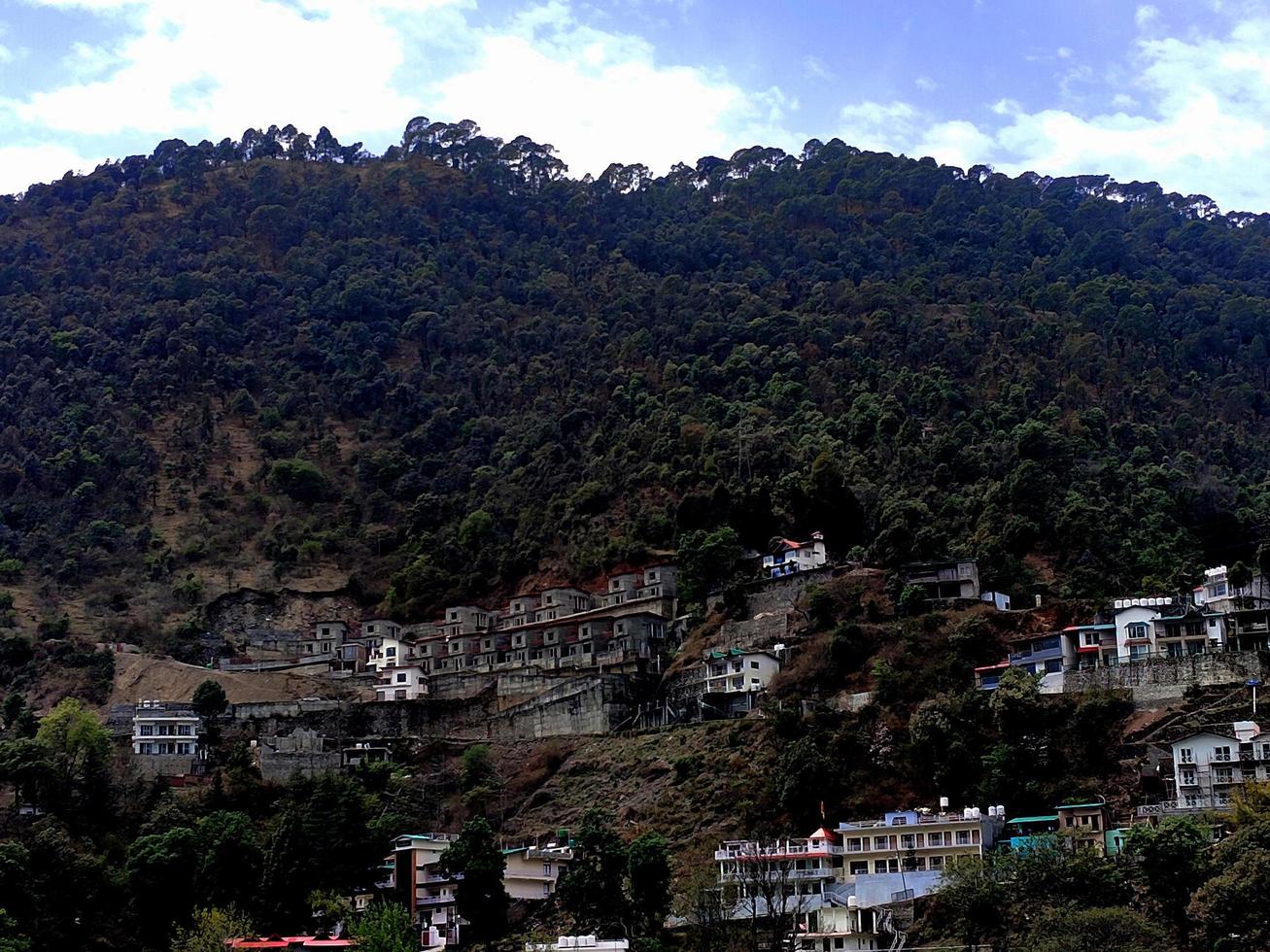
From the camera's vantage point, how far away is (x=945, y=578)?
228 feet

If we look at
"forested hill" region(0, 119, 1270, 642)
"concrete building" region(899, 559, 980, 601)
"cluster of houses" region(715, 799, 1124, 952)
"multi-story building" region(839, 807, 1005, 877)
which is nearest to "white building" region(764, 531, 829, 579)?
"forested hill" region(0, 119, 1270, 642)

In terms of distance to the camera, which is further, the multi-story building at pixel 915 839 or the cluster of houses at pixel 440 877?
the cluster of houses at pixel 440 877

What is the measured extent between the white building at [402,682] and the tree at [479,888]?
21.9 m

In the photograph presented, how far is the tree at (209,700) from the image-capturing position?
73375 millimetres

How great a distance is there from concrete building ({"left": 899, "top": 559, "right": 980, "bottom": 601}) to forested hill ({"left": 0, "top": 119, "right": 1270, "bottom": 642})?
242 centimetres

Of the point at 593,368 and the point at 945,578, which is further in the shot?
the point at 593,368

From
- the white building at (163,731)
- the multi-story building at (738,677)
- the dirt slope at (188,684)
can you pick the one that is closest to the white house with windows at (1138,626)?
the multi-story building at (738,677)

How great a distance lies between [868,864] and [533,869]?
12.2m

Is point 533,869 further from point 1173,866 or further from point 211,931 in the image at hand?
point 1173,866

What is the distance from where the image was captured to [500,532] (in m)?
94.9

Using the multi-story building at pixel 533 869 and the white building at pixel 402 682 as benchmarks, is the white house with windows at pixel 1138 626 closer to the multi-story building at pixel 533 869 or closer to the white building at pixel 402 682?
the multi-story building at pixel 533 869

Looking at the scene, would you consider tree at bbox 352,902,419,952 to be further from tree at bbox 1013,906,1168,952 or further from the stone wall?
the stone wall

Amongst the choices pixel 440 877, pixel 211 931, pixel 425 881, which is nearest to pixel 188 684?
pixel 425 881

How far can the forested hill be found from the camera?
3280 inches
